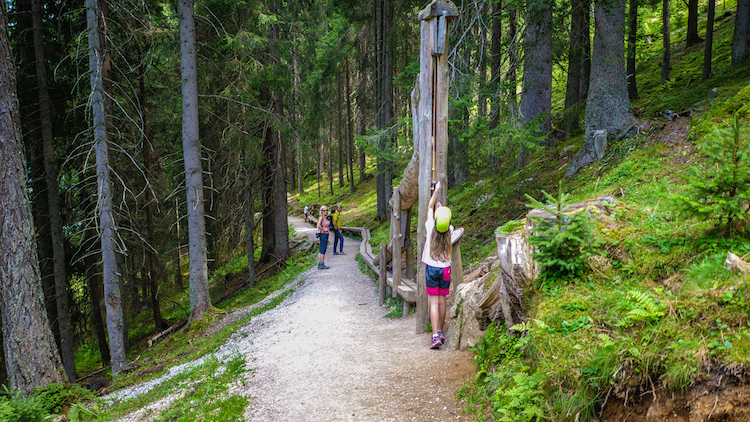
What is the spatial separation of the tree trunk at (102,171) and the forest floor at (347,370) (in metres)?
2.20

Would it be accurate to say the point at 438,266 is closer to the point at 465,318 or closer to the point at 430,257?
the point at 430,257

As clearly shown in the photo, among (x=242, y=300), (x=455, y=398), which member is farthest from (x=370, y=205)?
(x=455, y=398)

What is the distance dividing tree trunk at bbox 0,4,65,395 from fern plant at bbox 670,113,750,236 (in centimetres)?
895

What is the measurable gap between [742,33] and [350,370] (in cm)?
1260

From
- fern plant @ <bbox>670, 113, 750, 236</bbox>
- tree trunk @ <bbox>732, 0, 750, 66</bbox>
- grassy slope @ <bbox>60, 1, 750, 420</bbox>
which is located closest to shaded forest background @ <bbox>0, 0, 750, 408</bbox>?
tree trunk @ <bbox>732, 0, 750, 66</bbox>

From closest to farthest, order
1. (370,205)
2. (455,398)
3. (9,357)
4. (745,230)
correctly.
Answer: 1. (745,230)
2. (455,398)
3. (9,357)
4. (370,205)

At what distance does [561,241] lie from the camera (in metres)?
3.55

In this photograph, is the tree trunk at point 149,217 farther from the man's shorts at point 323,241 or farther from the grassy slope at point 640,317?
the grassy slope at point 640,317

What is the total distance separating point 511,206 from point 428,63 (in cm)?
508

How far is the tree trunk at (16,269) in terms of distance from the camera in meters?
6.83

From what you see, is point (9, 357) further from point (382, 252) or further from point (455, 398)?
point (455, 398)

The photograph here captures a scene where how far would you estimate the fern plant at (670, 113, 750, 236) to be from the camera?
2770 mm

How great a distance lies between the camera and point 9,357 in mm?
6828

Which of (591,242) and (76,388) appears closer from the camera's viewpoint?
(591,242)
